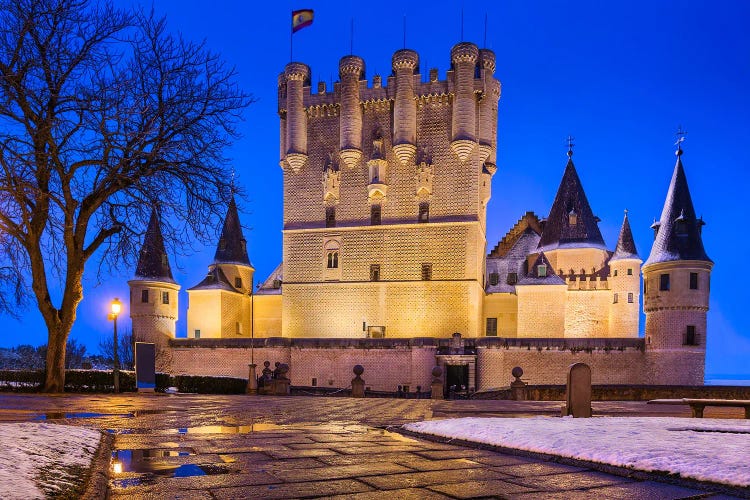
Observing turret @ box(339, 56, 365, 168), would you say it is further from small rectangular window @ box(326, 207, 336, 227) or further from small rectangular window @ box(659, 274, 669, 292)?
small rectangular window @ box(659, 274, 669, 292)

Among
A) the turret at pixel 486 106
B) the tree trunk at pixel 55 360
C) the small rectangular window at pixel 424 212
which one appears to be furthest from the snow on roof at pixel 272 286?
the tree trunk at pixel 55 360

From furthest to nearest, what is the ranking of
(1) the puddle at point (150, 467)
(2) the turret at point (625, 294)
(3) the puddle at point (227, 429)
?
(2) the turret at point (625, 294)
(3) the puddle at point (227, 429)
(1) the puddle at point (150, 467)

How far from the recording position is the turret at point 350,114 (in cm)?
4081

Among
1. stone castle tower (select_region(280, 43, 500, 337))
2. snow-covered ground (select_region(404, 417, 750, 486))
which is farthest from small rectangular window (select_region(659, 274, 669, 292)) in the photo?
snow-covered ground (select_region(404, 417, 750, 486))

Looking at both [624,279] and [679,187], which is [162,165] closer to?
[679,187]

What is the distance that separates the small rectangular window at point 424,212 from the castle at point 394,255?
0.07m

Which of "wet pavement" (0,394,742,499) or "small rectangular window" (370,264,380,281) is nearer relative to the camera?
"wet pavement" (0,394,742,499)

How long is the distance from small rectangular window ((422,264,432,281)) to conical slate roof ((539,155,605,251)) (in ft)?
28.5

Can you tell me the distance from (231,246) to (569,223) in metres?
26.3

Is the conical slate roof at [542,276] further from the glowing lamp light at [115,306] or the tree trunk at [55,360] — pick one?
the tree trunk at [55,360]

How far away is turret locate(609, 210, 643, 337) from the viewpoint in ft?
127

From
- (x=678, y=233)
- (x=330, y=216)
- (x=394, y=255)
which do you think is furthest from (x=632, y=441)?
(x=330, y=216)

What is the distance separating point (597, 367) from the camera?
32156 mm

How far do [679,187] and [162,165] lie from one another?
1137 inches
